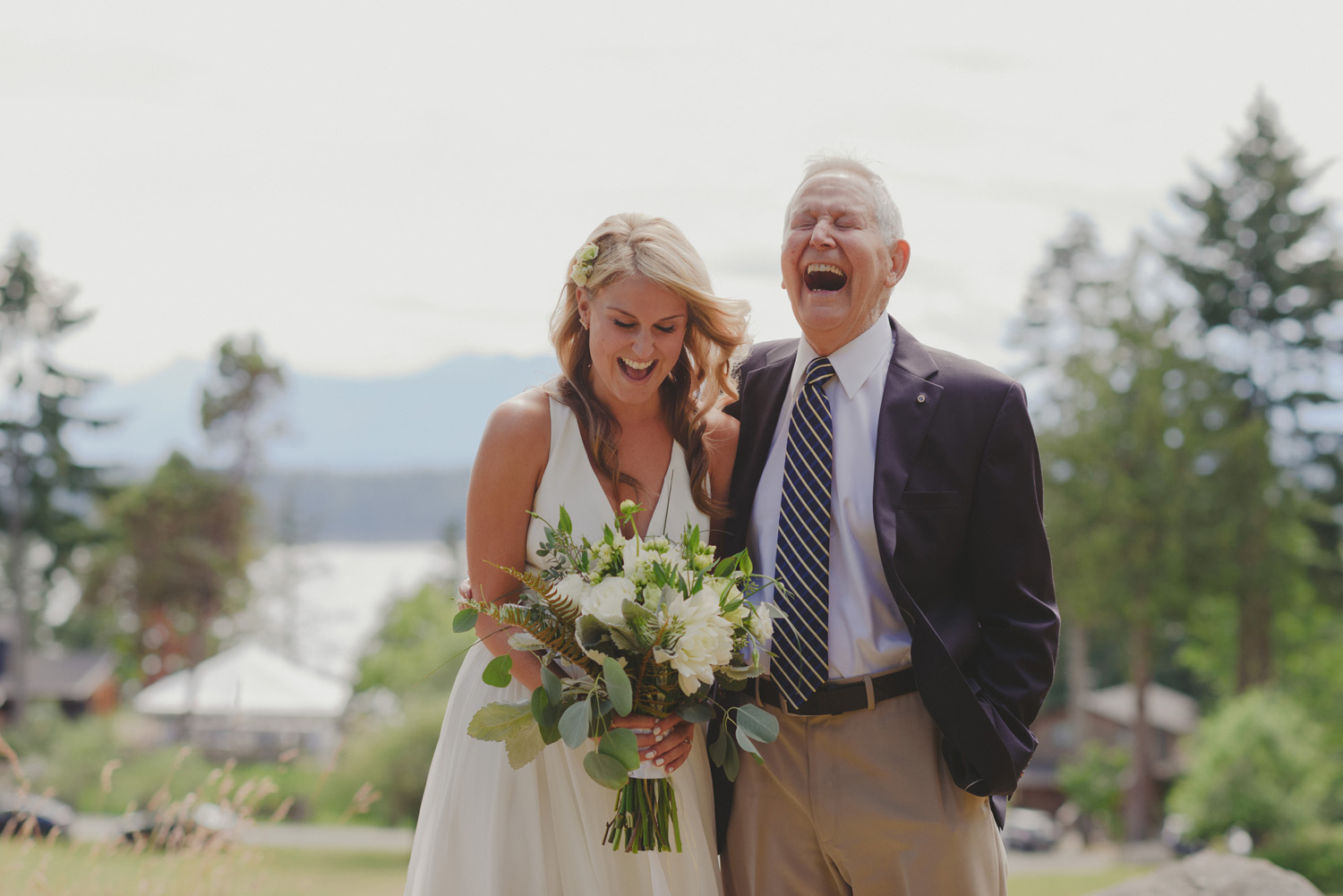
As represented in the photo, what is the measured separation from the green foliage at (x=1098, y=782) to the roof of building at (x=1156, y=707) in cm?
1443

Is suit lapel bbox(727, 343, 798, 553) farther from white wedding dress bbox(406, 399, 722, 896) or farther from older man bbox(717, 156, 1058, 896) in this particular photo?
white wedding dress bbox(406, 399, 722, 896)

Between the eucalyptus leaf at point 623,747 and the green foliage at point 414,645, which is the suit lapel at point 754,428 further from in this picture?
the green foliage at point 414,645

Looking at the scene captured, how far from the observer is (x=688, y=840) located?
3531mm

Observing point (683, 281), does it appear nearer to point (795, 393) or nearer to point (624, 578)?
point (795, 393)

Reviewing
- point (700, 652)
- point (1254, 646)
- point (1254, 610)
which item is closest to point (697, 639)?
point (700, 652)

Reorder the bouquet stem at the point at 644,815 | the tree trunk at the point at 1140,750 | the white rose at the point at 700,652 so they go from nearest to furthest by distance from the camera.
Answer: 1. the white rose at the point at 700,652
2. the bouquet stem at the point at 644,815
3. the tree trunk at the point at 1140,750

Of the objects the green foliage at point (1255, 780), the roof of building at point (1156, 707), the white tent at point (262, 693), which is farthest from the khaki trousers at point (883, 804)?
the roof of building at point (1156, 707)

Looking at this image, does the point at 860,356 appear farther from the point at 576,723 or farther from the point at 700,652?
the point at 576,723

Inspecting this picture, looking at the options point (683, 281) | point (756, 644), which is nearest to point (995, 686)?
A: point (756, 644)

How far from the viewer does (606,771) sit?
3.08 m

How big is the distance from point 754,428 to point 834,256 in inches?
25.6

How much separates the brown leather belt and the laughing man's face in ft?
3.61

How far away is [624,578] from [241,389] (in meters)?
36.6

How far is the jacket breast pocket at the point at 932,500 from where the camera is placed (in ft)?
11.5
